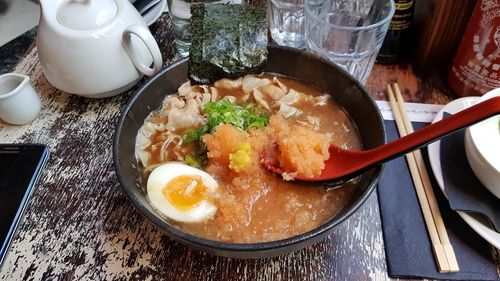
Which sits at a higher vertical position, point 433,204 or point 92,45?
point 92,45

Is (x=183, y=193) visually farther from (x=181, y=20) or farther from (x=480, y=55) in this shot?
(x=480, y=55)

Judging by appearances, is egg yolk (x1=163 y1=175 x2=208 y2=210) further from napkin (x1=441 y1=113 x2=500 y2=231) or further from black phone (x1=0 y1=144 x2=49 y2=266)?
napkin (x1=441 y1=113 x2=500 y2=231)

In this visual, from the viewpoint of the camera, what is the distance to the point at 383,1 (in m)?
1.54

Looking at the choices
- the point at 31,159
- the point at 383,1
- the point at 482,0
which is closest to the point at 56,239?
the point at 31,159

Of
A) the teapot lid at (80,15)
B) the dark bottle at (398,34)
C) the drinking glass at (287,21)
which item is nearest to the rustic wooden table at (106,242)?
the teapot lid at (80,15)

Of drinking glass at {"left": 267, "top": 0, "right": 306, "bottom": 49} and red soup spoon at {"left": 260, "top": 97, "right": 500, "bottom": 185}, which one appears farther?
drinking glass at {"left": 267, "top": 0, "right": 306, "bottom": 49}

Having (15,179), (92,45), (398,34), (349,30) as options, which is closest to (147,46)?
(92,45)

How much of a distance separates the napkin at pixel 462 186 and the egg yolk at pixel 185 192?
2.35 feet

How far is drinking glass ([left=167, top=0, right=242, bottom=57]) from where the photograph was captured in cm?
166

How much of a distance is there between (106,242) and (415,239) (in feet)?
2.94

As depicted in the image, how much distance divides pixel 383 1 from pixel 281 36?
17.9 inches

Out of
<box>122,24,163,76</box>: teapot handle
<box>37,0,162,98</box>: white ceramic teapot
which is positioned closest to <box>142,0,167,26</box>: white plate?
<box>37,0,162,98</box>: white ceramic teapot

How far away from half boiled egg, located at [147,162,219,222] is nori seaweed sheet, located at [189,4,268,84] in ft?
1.44

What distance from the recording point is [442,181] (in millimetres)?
1208
